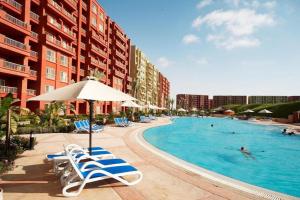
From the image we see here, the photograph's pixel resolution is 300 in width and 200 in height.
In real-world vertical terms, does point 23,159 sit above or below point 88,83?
below

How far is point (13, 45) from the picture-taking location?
25.9m

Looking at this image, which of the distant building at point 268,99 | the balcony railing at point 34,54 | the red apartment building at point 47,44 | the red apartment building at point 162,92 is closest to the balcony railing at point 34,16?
the red apartment building at point 47,44

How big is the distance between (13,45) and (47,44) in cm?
571

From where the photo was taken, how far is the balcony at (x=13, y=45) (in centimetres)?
2456

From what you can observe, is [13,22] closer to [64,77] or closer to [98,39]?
[64,77]

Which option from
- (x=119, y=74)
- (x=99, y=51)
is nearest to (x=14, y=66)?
(x=99, y=51)

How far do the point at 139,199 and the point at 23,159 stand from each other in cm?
589

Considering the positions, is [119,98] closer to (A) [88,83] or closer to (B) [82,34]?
(A) [88,83]

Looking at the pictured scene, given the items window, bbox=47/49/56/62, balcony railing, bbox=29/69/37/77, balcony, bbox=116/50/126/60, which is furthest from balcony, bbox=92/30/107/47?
balcony railing, bbox=29/69/37/77

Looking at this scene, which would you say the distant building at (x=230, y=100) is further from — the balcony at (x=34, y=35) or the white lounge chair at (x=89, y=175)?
the white lounge chair at (x=89, y=175)

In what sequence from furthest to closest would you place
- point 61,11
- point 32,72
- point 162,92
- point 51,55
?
1. point 162,92
2. point 61,11
3. point 51,55
4. point 32,72

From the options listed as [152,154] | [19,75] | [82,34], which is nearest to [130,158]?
[152,154]

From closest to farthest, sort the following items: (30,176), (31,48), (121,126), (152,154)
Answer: (30,176) → (152,154) → (121,126) → (31,48)

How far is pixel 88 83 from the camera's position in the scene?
7.23 metres
